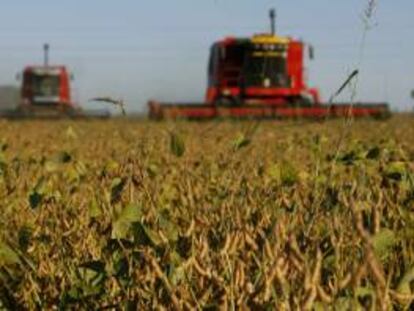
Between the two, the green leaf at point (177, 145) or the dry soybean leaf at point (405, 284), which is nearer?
the dry soybean leaf at point (405, 284)

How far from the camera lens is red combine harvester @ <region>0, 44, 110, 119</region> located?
3394cm

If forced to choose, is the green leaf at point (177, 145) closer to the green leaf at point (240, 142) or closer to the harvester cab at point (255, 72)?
the green leaf at point (240, 142)

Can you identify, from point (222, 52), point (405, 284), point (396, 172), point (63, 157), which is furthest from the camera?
point (222, 52)

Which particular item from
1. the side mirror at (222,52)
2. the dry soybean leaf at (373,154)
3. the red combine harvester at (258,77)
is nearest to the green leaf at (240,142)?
the dry soybean leaf at (373,154)

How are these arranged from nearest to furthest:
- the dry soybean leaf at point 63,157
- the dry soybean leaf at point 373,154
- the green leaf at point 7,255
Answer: the green leaf at point 7,255 → the dry soybean leaf at point 373,154 → the dry soybean leaf at point 63,157

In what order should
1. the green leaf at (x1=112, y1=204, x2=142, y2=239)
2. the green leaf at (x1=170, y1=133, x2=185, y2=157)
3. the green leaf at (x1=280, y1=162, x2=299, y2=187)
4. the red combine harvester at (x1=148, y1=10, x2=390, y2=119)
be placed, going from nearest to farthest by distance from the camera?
the green leaf at (x1=112, y1=204, x2=142, y2=239)
the green leaf at (x1=170, y1=133, x2=185, y2=157)
the green leaf at (x1=280, y1=162, x2=299, y2=187)
the red combine harvester at (x1=148, y1=10, x2=390, y2=119)

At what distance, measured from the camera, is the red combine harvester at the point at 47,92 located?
33938 millimetres

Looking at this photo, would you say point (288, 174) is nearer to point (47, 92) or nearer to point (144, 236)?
point (144, 236)

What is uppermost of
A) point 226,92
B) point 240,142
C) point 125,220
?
point 226,92

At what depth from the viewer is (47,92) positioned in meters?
35.3

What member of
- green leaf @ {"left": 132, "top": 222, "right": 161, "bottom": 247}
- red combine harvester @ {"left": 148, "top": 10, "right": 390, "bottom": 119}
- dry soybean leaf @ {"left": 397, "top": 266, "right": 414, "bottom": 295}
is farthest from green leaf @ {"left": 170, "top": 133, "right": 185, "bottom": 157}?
red combine harvester @ {"left": 148, "top": 10, "right": 390, "bottom": 119}

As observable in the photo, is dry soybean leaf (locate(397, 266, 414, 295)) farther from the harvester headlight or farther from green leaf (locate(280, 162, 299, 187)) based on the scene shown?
the harvester headlight

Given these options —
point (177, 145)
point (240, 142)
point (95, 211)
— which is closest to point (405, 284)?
point (177, 145)

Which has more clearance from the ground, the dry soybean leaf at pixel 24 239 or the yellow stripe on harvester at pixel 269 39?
the yellow stripe on harvester at pixel 269 39
